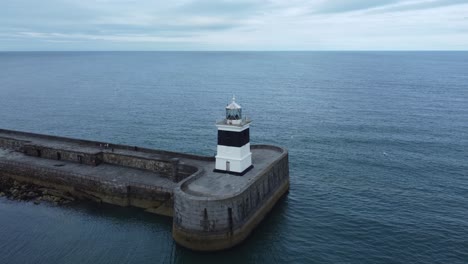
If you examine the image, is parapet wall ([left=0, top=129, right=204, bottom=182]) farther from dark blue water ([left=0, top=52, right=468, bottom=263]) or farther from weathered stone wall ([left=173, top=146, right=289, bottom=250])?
weathered stone wall ([left=173, top=146, right=289, bottom=250])

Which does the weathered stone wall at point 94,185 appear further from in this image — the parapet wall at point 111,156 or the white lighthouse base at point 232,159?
the white lighthouse base at point 232,159

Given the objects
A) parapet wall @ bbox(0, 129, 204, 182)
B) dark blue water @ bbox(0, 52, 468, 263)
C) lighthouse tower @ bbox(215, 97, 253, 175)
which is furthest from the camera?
parapet wall @ bbox(0, 129, 204, 182)

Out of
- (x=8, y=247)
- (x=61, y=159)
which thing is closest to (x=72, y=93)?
(x=61, y=159)

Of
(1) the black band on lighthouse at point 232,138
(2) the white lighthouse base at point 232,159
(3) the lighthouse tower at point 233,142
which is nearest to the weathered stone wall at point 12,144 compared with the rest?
(2) the white lighthouse base at point 232,159

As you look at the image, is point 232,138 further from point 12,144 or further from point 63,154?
point 12,144

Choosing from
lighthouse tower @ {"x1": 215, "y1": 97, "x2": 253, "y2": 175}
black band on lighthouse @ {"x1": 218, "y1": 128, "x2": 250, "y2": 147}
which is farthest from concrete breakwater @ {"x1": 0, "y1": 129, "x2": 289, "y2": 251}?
black band on lighthouse @ {"x1": 218, "y1": 128, "x2": 250, "y2": 147}

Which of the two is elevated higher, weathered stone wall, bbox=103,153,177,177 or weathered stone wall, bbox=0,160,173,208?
weathered stone wall, bbox=103,153,177,177
